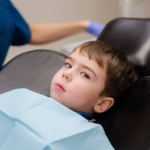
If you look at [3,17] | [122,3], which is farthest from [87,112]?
[122,3]

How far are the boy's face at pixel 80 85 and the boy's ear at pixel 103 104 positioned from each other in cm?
2

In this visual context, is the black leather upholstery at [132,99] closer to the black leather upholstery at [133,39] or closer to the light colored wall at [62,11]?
the black leather upholstery at [133,39]

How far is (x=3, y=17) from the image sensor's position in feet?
3.40

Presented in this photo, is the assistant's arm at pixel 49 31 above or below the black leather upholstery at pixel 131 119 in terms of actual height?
above

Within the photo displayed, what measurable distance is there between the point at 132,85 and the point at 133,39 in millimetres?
196

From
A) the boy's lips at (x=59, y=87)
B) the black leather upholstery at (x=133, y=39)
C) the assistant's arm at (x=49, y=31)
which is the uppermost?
the black leather upholstery at (x=133, y=39)

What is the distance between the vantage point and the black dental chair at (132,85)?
61cm

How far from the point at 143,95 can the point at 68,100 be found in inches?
9.0

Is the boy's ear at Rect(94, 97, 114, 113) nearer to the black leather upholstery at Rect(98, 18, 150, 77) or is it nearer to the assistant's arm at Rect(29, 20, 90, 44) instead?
the black leather upholstery at Rect(98, 18, 150, 77)

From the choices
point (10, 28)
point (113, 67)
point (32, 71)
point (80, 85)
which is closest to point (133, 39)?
point (113, 67)

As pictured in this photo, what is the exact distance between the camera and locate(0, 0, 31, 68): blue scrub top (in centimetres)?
104

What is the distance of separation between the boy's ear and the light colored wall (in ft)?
4.40

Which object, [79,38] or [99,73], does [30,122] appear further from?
[79,38]

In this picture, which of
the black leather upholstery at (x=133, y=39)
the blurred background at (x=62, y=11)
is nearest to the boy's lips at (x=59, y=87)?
the black leather upholstery at (x=133, y=39)
